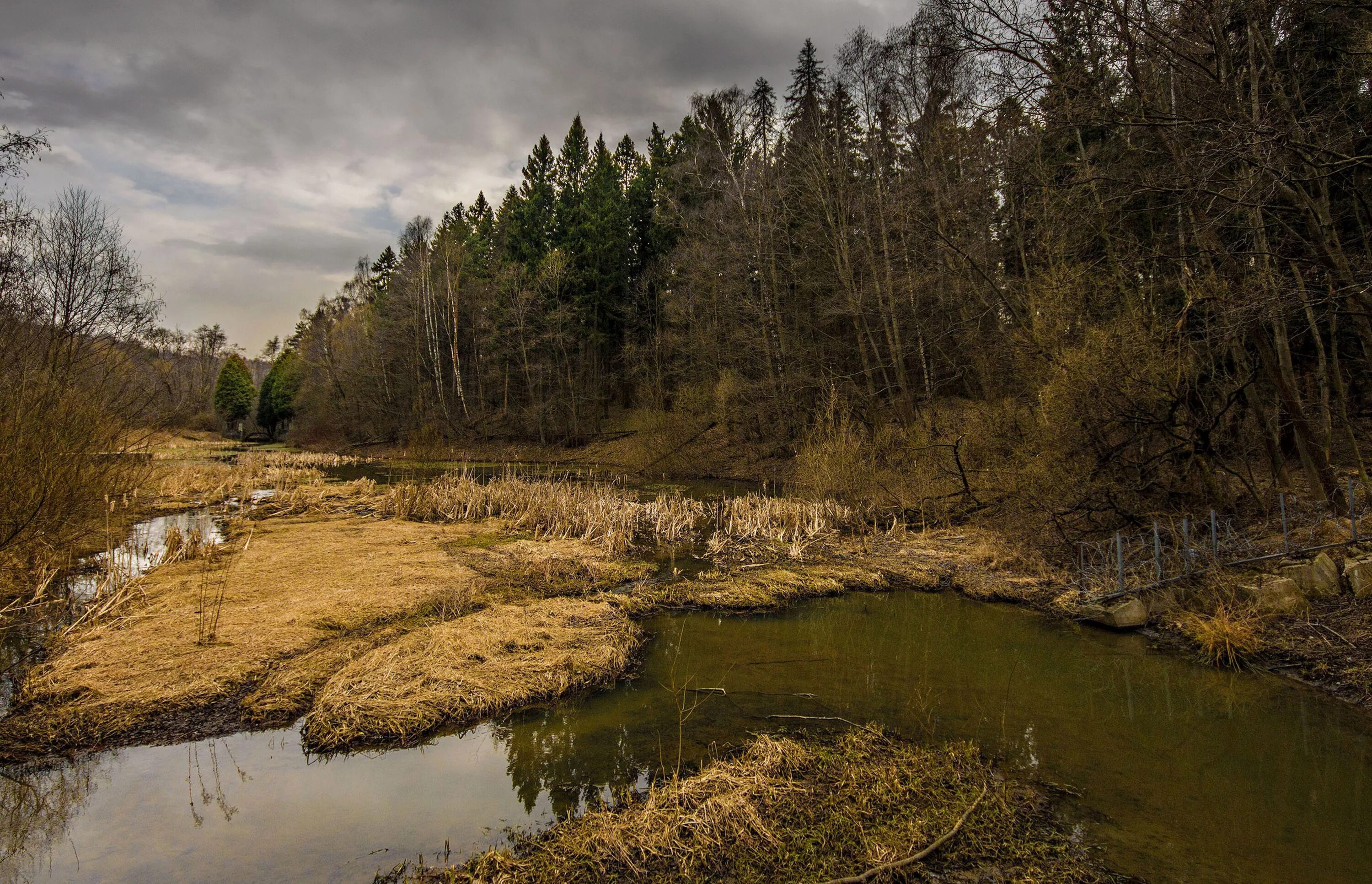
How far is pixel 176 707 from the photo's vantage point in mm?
5137

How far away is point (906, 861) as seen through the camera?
336 cm

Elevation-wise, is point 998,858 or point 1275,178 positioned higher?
point 1275,178

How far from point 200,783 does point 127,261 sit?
1642cm

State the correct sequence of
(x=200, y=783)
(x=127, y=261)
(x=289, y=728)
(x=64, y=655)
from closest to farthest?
(x=200, y=783) → (x=289, y=728) → (x=64, y=655) → (x=127, y=261)

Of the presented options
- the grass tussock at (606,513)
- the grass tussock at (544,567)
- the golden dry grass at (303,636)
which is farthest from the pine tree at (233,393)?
the grass tussock at (544,567)

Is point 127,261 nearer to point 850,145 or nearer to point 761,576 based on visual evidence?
point 761,576

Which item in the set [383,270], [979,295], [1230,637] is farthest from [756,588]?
[383,270]

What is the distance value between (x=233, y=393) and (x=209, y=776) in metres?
62.0

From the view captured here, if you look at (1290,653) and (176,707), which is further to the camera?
(1290,653)

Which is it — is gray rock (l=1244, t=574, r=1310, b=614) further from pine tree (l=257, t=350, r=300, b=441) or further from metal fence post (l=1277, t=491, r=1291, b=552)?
pine tree (l=257, t=350, r=300, b=441)

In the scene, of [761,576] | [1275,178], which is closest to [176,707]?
[761,576]

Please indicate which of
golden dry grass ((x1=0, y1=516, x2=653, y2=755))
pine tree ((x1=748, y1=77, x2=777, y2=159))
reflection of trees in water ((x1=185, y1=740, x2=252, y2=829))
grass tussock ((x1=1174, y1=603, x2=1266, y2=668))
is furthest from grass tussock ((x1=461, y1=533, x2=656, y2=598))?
pine tree ((x1=748, y1=77, x2=777, y2=159))

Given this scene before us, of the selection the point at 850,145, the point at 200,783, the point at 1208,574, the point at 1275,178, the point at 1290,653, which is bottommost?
the point at 200,783

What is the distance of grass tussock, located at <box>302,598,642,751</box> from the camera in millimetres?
4938
